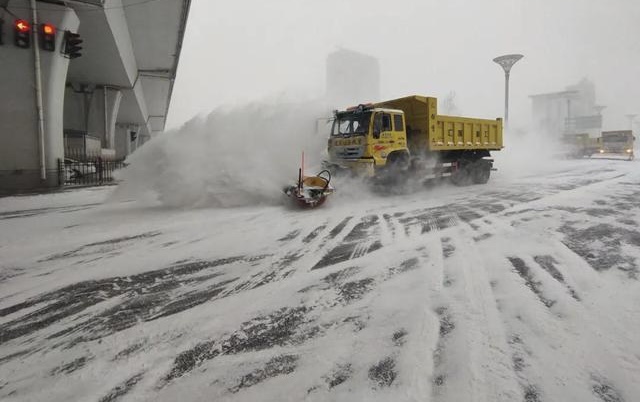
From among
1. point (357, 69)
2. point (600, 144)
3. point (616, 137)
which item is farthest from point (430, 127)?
point (600, 144)

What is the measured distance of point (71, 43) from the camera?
14562 mm

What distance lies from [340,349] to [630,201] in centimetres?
1059

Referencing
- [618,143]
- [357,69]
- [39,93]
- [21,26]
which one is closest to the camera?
[21,26]

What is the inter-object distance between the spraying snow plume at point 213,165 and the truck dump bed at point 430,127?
476 cm

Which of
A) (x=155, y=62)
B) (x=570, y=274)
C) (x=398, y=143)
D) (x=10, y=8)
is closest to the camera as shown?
(x=570, y=274)

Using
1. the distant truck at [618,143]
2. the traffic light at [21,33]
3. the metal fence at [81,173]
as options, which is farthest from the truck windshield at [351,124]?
the distant truck at [618,143]

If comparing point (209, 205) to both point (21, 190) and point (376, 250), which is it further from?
point (21, 190)

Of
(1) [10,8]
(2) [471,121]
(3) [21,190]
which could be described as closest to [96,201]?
(3) [21,190]

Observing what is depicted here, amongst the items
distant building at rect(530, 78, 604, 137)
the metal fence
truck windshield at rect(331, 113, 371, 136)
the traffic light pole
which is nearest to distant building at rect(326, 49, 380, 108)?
the metal fence

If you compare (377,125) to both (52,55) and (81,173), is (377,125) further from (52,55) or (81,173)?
(81,173)

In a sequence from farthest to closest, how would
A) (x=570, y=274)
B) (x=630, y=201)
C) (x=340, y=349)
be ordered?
1. (x=630, y=201)
2. (x=570, y=274)
3. (x=340, y=349)

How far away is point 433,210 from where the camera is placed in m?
8.88

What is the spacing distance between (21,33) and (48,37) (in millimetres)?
810

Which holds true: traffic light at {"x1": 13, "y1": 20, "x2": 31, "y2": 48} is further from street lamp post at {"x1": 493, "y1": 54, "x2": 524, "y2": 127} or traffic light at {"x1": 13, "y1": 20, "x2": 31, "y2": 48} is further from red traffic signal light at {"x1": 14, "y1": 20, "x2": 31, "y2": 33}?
street lamp post at {"x1": 493, "y1": 54, "x2": 524, "y2": 127}
